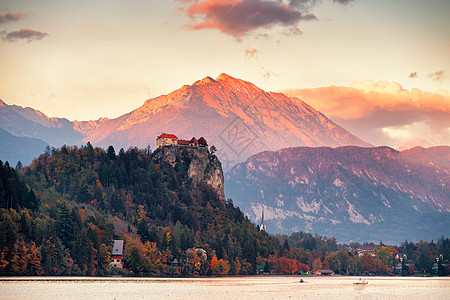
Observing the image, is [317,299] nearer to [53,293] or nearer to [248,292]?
[248,292]

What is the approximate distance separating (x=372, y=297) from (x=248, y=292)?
34706 mm

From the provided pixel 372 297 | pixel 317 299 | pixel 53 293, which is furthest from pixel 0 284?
pixel 372 297

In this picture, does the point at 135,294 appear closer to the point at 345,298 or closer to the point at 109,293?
the point at 109,293

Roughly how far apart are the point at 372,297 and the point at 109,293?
73558 mm

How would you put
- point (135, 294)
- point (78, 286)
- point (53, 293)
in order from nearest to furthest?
point (53, 293) < point (135, 294) < point (78, 286)

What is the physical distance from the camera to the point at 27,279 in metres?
195

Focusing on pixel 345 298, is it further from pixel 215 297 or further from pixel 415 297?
pixel 215 297

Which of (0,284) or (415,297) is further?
(415,297)

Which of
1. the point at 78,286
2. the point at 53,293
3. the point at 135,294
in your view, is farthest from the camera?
the point at 78,286

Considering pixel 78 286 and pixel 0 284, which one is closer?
pixel 0 284

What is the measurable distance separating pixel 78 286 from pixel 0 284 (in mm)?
21951

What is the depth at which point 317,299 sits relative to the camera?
606ft

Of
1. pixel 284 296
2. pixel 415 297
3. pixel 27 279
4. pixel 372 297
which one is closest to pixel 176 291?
pixel 284 296

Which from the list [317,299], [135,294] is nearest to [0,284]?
[135,294]
